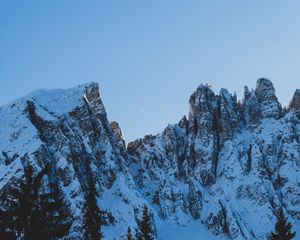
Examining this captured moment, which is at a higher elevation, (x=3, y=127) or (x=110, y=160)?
(x=3, y=127)

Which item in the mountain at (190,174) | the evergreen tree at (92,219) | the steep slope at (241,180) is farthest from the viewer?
the steep slope at (241,180)

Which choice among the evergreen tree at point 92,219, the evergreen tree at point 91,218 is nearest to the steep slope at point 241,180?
the evergreen tree at point 92,219

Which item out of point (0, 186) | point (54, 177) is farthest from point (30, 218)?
point (54, 177)

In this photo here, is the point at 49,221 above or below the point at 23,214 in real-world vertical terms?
below

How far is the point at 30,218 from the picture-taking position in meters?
25.5

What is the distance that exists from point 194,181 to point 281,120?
3856 cm

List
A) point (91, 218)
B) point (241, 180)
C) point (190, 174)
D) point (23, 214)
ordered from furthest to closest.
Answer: point (190, 174)
point (241, 180)
point (91, 218)
point (23, 214)

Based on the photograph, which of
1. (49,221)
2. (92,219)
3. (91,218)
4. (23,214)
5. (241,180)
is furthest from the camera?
(241,180)

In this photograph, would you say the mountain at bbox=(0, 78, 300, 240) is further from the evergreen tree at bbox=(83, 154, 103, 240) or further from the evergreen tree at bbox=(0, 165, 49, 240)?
the evergreen tree at bbox=(0, 165, 49, 240)

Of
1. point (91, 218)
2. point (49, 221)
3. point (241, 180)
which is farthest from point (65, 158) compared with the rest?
point (49, 221)

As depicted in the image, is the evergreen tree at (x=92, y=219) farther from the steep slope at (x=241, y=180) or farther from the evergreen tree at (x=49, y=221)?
the steep slope at (x=241, y=180)

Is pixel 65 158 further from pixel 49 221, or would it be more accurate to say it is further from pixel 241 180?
pixel 49 221

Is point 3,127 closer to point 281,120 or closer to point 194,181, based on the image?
point 194,181

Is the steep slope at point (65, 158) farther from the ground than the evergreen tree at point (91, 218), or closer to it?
farther from the ground
